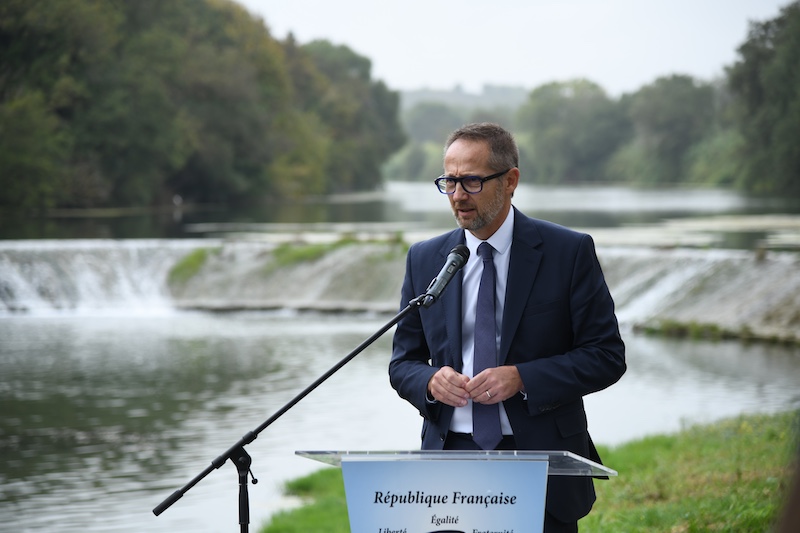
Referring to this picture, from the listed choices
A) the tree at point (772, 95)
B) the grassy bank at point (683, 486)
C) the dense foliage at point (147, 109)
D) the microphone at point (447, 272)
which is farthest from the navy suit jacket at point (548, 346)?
the dense foliage at point (147, 109)

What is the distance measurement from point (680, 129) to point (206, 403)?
56.3 meters

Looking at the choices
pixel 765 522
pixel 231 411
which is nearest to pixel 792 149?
pixel 231 411

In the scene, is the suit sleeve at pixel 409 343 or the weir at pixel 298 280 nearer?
the suit sleeve at pixel 409 343

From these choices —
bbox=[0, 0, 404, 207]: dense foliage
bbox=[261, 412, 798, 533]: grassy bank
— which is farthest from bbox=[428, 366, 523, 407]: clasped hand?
bbox=[0, 0, 404, 207]: dense foliage

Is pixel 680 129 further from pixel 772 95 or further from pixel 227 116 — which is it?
pixel 772 95

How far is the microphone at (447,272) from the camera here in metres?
3.18

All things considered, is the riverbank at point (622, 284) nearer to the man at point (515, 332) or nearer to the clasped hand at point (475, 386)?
the man at point (515, 332)

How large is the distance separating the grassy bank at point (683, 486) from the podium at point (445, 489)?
1.19 metres

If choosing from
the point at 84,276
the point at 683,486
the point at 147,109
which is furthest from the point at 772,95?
the point at 683,486

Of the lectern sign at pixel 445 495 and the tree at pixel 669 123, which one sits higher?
the tree at pixel 669 123

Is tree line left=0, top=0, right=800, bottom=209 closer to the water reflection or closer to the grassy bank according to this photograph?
the water reflection

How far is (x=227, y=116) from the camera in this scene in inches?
2109

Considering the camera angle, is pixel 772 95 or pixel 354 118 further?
pixel 354 118

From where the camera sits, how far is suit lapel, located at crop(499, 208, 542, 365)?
10.8ft
